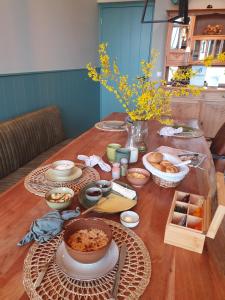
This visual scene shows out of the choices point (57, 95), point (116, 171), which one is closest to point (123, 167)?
point (116, 171)

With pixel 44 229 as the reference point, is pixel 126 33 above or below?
above

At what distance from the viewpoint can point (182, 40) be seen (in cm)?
318

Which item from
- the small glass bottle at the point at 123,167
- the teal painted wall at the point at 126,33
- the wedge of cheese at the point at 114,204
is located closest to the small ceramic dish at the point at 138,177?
the small glass bottle at the point at 123,167

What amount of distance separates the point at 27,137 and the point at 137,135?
117cm

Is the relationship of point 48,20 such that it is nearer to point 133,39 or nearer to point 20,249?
point 133,39

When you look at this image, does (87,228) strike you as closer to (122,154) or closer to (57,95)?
(122,154)

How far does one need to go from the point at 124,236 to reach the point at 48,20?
2.61 metres

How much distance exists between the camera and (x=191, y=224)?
755 millimetres

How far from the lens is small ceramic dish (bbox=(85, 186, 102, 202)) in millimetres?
906

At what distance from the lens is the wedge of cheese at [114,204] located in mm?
871

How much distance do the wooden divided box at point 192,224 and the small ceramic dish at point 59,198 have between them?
39cm

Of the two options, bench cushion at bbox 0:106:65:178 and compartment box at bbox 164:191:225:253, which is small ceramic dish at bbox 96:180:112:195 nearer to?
compartment box at bbox 164:191:225:253

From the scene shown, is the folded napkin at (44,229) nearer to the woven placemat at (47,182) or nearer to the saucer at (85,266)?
the saucer at (85,266)

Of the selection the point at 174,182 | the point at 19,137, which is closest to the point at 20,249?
the point at 174,182
